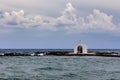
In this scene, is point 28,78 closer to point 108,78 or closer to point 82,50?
point 108,78

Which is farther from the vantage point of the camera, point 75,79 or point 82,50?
point 82,50

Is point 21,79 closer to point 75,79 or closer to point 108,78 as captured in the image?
point 75,79

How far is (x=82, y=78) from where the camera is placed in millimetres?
44844

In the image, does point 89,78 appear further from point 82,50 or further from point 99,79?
point 82,50

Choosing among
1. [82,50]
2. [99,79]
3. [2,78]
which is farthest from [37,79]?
[82,50]

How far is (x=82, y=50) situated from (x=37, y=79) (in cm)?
7534

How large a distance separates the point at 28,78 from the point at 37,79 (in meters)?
1.47

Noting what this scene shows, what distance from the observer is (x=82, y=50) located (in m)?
118

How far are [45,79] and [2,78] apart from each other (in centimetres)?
547

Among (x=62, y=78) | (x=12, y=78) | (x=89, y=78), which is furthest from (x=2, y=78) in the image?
(x=89, y=78)

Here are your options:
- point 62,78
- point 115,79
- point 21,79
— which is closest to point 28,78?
point 21,79

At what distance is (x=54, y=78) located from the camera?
4481 centimetres

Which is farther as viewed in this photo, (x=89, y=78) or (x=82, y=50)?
(x=82, y=50)

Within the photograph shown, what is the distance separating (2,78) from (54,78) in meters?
6.55
